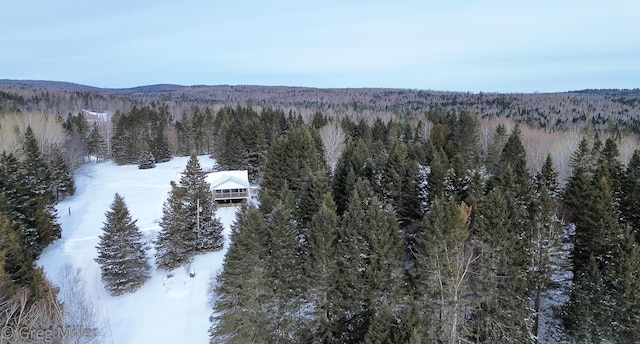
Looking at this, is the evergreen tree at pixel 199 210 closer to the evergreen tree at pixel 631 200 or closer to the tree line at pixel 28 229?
the tree line at pixel 28 229

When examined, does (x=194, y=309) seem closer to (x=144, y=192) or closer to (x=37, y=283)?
(x=37, y=283)

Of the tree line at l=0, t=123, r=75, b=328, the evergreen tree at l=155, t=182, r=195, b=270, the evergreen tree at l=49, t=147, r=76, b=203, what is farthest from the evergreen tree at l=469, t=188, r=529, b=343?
the evergreen tree at l=49, t=147, r=76, b=203

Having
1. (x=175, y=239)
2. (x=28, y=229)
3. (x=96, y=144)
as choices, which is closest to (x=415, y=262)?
(x=175, y=239)

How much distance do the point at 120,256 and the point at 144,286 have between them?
2835 mm

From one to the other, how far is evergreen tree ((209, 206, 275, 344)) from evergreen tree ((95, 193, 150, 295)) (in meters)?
10.7

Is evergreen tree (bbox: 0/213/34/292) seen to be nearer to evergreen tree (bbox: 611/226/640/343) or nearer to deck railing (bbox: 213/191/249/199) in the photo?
deck railing (bbox: 213/191/249/199)

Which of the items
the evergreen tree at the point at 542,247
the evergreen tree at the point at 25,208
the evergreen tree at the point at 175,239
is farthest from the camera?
the evergreen tree at the point at 175,239

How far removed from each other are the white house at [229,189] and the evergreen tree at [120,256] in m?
13.2

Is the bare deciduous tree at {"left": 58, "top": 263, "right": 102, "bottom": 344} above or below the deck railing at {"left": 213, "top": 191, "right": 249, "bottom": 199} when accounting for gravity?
below

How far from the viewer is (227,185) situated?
44.2 metres

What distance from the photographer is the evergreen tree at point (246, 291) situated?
799 inches

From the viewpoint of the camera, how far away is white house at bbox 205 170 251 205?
144 feet

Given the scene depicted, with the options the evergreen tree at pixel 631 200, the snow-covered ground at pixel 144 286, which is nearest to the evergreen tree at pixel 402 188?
the evergreen tree at pixel 631 200

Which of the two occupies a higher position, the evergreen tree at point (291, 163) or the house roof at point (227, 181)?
the evergreen tree at point (291, 163)
